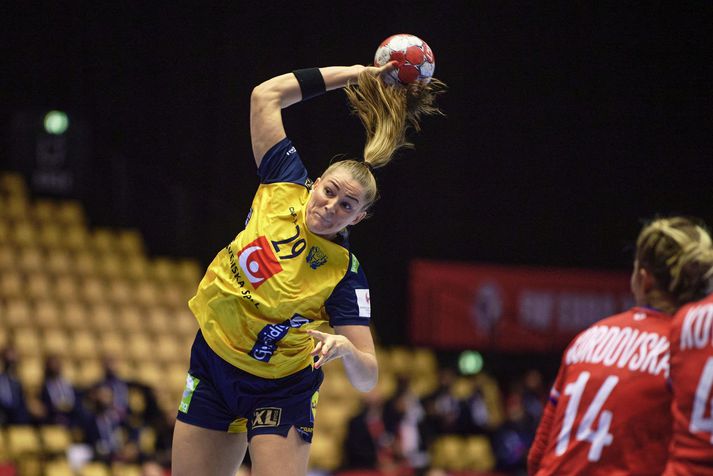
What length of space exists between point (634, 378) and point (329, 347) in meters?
1.21

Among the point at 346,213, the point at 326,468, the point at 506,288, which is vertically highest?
the point at 346,213

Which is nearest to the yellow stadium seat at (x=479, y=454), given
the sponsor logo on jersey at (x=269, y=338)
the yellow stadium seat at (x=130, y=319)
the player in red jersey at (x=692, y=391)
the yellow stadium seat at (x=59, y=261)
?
the yellow stadium seat at (x=130, y=319)

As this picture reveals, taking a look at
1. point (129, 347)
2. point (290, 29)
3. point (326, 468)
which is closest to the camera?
point (326, 468)

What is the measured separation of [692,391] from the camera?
2.98m

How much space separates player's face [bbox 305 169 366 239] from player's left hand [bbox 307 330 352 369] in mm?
574

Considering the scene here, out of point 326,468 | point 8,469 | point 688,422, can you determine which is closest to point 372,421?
point 326,468

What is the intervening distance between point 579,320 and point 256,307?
1192 centimetres

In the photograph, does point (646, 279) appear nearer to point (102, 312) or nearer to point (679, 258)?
point (679, 258)

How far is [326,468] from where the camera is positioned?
11359 millimetres

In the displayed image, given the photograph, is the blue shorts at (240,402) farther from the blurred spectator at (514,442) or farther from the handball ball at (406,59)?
the blurred spectator at (514,442)

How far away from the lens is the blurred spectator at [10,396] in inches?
380

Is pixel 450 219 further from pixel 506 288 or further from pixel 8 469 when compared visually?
pixel 8 469

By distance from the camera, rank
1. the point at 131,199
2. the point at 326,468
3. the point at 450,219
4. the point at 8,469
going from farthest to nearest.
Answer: the point at 450,219
the point at 131,199
the point at 326,468
the point at 8,469

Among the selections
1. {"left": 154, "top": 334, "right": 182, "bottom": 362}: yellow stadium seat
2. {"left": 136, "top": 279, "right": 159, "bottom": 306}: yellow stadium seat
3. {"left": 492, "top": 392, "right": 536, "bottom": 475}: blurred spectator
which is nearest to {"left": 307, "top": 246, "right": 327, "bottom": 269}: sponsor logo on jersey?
{"left": 154, "top": 334, "right": 182, "bottom": 362}: yellow stadium seat
